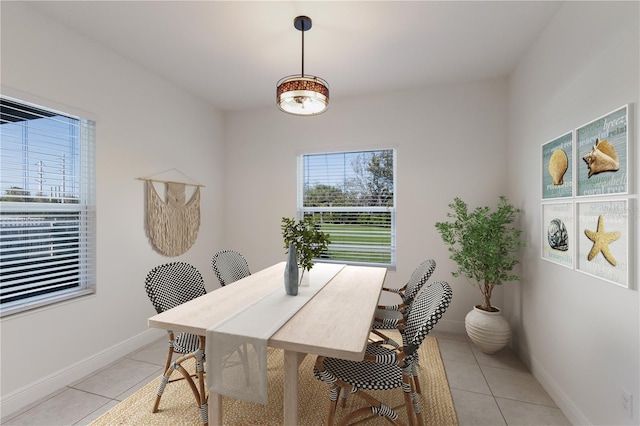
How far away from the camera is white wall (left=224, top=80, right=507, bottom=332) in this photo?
10.8ft

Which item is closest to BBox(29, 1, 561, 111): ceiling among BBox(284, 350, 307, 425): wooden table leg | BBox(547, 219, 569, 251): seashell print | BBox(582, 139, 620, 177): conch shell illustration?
BBox(582, 139, 620, 177): conch shell illustration

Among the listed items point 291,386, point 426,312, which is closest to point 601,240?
point 426,312

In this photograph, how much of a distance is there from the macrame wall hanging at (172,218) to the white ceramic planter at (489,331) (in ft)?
10.7

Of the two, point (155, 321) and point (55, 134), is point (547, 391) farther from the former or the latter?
point (55, 134)

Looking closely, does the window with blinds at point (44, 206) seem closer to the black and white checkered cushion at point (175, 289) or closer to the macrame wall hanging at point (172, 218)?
the macrame wall hanging at point (172, 218)

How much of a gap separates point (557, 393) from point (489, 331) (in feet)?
2.09

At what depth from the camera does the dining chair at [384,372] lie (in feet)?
4.92

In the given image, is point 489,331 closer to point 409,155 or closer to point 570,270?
point 570,270

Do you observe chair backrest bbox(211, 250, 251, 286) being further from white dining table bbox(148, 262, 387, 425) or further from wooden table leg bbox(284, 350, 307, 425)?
wooden table leg bbox(284, 350, 307, 425)

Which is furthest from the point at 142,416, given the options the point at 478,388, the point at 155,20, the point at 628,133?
the point at 628,133

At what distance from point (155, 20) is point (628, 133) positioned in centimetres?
312

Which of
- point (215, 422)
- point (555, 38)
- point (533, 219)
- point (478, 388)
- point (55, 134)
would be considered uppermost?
point (555, 38)

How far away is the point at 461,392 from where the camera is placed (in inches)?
88.4

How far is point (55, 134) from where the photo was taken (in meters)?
2.36
